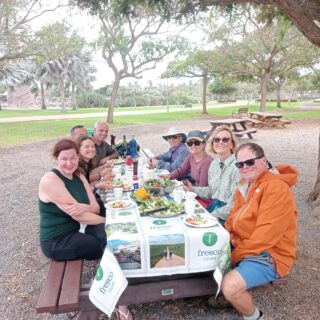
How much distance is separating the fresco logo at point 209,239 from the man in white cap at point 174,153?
2.55 metres

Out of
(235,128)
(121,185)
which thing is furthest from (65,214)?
(235,128)

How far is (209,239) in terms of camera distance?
2.18 meters

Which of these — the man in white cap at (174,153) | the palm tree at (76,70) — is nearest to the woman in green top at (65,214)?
the man in white cap at (174,153)

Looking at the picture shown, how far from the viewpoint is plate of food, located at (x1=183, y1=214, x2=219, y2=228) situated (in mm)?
2262

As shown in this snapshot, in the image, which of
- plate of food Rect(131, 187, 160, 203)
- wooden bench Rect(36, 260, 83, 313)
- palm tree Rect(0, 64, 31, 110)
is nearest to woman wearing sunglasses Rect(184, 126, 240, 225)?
plate of food Rect(131, 187, 160, 203)

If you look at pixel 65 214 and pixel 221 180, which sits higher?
pixel 221 180

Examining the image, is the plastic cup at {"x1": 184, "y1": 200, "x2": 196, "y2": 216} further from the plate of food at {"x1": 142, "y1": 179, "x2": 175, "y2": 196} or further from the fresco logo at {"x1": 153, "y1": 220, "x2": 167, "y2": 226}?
the plate of food at {"x1": 142, "y1": 179, "x2": 175, "y2": 196}

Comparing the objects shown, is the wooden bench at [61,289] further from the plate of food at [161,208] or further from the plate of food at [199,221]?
the plate of food at [199,221]

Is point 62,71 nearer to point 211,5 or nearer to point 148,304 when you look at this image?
point 211,5

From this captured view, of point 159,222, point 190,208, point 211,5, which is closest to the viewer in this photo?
point 159,222

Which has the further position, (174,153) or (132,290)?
(174,153)

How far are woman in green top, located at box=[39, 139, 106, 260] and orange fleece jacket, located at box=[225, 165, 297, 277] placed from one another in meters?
1.24

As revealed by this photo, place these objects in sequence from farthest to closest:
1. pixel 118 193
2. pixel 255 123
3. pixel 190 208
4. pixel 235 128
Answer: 1. pixel 255 123
2. pixel 235 128
3. pixel 118 193
4. pixel 190 208

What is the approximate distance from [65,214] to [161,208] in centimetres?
85
